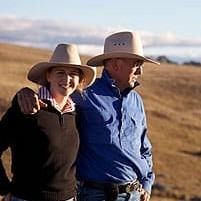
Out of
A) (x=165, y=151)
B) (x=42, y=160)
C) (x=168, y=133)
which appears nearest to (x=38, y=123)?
(x=42, y=160)

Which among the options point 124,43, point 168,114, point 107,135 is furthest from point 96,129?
point 168,114

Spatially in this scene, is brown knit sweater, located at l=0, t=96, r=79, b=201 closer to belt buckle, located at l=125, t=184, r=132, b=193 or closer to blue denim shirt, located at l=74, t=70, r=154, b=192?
blue denim shirt, located at l=74, t=70, r=154, b=192

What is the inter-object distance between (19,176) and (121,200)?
3.25ft

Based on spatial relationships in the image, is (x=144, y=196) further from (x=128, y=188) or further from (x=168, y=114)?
(x=168, y=114)

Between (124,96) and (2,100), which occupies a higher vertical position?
(124,96)

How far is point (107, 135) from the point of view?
5.69m

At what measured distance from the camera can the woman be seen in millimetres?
5113

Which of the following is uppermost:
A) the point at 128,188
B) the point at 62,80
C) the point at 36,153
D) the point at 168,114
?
the point at 62,80

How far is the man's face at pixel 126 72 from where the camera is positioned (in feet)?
19.1

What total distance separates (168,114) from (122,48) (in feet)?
135

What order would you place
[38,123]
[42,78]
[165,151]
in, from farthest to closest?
[165,151]
[42,78]
[38,123]

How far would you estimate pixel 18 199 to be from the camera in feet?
17.0

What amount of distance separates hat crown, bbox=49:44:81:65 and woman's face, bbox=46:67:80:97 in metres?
0.06

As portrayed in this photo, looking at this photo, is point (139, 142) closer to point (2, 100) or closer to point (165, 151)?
point (165, 151)
